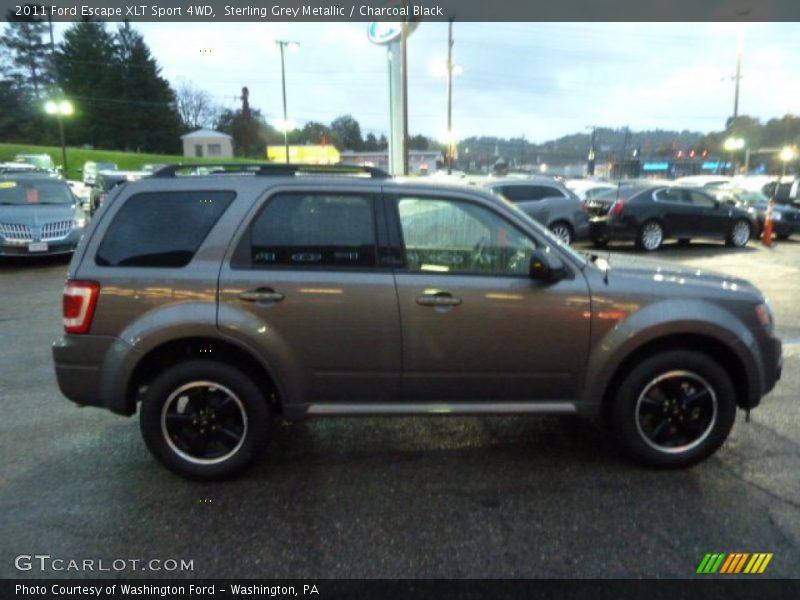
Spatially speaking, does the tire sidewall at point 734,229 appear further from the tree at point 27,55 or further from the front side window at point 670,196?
the tree at point 27,55

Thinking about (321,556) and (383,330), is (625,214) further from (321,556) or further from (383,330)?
(321,556)

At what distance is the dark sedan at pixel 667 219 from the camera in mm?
14750

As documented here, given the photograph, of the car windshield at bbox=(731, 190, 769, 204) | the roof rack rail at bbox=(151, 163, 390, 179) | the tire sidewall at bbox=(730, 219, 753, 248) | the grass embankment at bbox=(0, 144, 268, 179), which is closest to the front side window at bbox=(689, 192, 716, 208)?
the tire sidewall at bbox=(730, 219, 753, 248)

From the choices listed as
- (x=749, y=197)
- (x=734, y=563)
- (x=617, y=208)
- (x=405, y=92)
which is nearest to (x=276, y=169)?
(x=734, y=563)

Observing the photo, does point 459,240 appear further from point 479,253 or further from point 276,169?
point 276,169

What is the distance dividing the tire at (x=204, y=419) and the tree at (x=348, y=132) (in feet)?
312

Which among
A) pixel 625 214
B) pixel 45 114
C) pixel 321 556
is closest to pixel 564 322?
pixel 321 556

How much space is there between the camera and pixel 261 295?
11.9 ft

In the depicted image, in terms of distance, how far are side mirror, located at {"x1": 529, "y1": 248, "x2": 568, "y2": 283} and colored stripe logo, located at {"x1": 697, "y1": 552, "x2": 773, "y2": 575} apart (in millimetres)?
1632

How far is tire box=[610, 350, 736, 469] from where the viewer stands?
3799mm

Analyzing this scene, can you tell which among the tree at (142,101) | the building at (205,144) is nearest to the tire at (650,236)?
the building at (205,144)

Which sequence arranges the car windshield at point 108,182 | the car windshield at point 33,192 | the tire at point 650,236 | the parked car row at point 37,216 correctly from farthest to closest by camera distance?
the car windshield at point 108,182
the tire at point 650,236
the car windshield at point 33,192
the parked car row at point 37,216

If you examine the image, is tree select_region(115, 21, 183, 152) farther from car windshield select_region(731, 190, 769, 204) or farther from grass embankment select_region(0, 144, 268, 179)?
car windshield select_region(731, 190, 769, 204)
